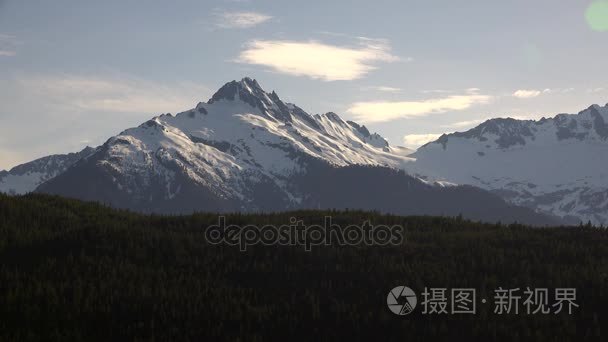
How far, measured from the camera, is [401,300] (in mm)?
16203

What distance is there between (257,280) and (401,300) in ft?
13.2

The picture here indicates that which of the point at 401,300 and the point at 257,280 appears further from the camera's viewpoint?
the point at 257,280

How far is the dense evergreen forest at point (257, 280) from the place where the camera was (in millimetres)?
14586

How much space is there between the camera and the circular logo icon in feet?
51.9

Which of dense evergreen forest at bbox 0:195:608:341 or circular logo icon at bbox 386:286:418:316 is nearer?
dense evergreen forest at bbox 0:195:608:341

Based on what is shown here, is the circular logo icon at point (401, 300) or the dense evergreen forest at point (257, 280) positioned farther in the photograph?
the circular logo icon at point (401, 300)

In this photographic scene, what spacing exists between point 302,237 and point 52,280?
26.7 ft

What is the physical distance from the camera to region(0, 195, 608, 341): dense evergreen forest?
14.6m

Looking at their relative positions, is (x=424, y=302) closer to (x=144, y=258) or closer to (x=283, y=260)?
(x=283, y=260)

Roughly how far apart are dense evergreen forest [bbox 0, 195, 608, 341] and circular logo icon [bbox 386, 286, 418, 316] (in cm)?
20

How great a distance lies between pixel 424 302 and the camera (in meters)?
16.3

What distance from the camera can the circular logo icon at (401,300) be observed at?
15.8m

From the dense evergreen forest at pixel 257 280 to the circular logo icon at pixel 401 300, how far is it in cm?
20

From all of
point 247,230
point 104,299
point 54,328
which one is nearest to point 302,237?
point 247,230
